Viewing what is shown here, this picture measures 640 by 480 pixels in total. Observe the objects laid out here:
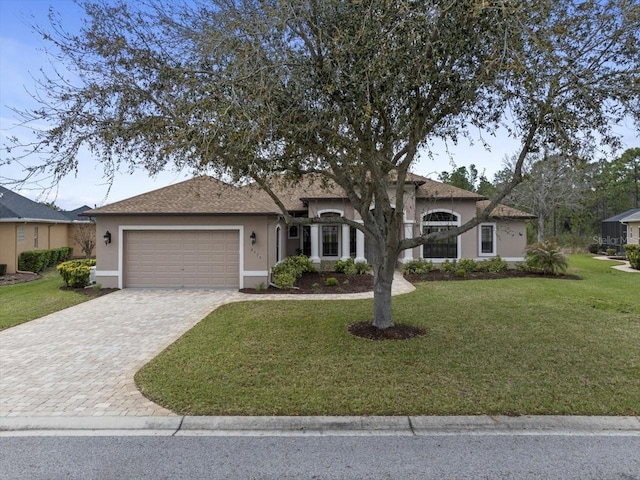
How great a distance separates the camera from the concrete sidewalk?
4.29 m

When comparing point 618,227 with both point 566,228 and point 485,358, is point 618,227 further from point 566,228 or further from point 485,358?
point 485,358

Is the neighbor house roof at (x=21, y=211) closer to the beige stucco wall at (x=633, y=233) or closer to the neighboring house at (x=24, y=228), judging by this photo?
the neighboring house at (x=24, y=228)

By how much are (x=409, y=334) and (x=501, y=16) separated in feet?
17.9

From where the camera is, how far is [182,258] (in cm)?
1402

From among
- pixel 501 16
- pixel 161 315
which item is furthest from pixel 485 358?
pixel 161 315

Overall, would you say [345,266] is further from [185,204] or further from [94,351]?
[94,351]

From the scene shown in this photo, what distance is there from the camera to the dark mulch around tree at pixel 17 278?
53.5 ft

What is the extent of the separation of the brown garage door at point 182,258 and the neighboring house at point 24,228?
5903 millimetres

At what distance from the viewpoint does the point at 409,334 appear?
25.4ft

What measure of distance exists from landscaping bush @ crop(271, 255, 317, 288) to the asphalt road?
9466mm

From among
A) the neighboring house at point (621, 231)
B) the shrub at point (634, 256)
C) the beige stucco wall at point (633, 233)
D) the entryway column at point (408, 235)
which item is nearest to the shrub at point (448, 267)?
the entryway column at point (408, 235)

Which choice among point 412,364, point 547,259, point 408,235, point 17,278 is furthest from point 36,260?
point 547,259

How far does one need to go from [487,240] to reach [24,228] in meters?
22.8

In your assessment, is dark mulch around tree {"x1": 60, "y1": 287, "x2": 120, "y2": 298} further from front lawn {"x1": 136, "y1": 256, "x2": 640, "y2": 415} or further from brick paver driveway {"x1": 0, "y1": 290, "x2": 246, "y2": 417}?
front lawn {"x1": 136, "y1": 256, "x2": 640, "y2": 415}
